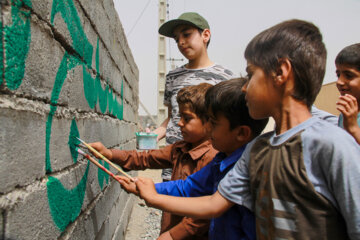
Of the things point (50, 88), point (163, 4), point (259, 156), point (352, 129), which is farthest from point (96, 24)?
point (163, 4)

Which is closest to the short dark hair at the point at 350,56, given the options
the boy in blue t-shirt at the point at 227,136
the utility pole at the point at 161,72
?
the boy in blue t-shirt at the point at 227,136

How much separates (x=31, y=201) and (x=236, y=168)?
2.59 feet

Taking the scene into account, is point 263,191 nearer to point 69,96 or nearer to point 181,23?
point 69,96

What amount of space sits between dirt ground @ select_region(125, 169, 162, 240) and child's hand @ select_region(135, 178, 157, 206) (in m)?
2.69

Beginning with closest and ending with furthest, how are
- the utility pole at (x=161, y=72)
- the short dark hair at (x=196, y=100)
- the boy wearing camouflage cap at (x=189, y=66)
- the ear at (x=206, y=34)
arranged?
the short dark hair at (x=196, y=100), the boy wearing camouflage cap at (x=189, y=66), the ear at (x=206, y=34), the utility pole at (x=161, y=72)

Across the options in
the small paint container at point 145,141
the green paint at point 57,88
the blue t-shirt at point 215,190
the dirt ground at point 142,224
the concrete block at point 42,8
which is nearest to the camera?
the concrete block at point 42,8

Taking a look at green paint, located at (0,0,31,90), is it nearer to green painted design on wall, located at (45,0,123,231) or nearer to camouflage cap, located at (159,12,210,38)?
green painted design on wall, located at (45,0,123,231)

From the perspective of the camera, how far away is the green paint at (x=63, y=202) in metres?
1.23

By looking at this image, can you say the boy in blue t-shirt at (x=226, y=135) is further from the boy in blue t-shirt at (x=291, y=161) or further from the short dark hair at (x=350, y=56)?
the short dark hair at (x=350, y=56)

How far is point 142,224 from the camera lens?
4.48 metres

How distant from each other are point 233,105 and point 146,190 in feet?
1.91

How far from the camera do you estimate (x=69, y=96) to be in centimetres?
149

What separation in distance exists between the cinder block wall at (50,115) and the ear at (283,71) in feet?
2.86

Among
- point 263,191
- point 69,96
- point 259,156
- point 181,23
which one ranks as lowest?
point 263,191
